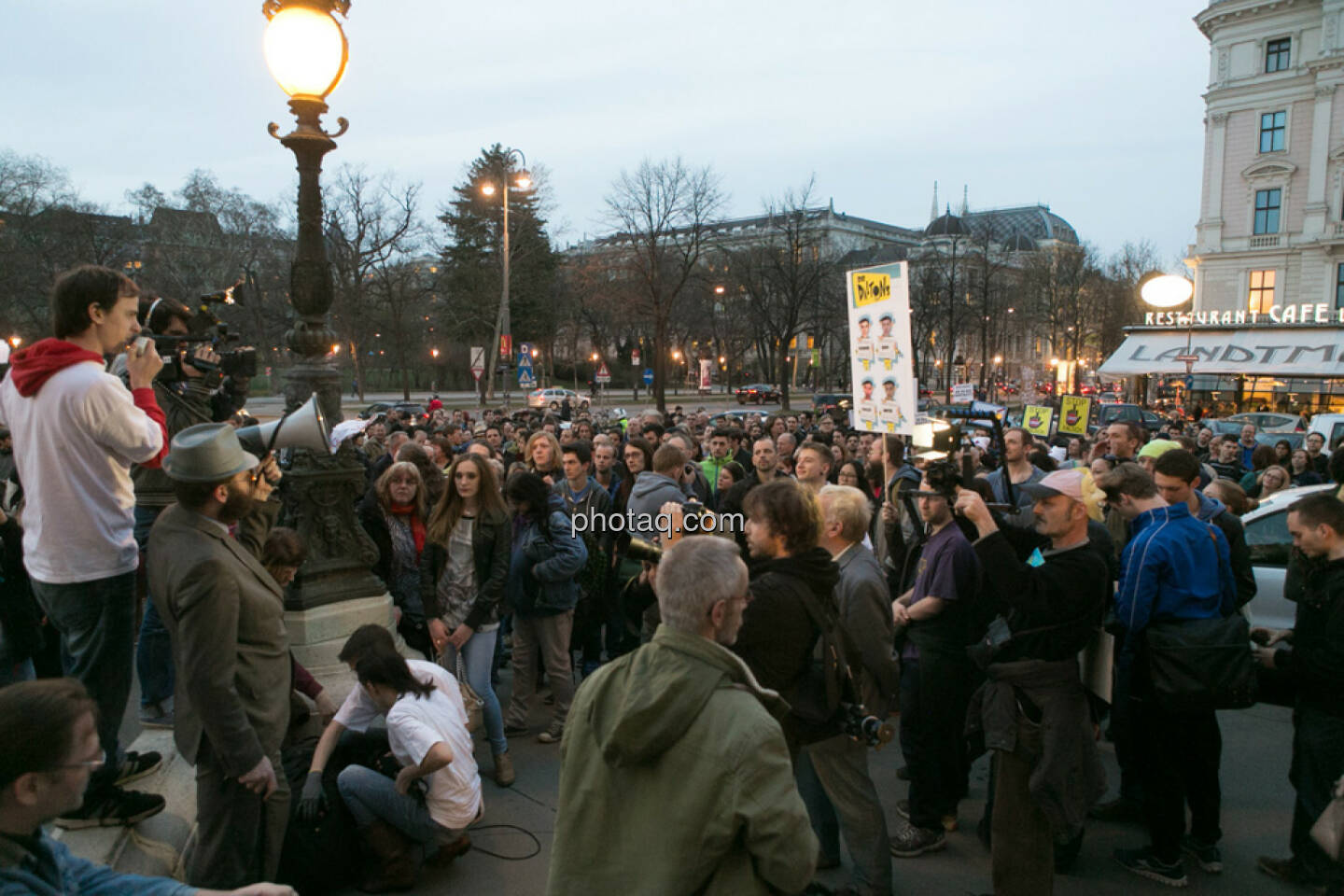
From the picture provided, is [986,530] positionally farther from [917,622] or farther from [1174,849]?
[1174,849]

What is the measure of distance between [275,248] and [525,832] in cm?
5786

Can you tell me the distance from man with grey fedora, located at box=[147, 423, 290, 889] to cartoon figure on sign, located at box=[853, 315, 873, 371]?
13.6 ft

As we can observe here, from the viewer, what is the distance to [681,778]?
200 cm

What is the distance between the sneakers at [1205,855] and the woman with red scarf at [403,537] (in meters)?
4.66

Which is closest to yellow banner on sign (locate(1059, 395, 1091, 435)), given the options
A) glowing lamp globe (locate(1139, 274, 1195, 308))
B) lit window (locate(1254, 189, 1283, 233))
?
glowing lamp globe (locate(1139, 274, 1195, 308))

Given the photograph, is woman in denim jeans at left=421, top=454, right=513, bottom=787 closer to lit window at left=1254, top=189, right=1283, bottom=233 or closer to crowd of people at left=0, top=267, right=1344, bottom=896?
crowd of people at left=0, top=267, right=1344, bottom=896

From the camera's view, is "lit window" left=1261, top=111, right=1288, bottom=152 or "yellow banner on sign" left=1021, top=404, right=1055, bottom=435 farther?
"lit window" left=1261, top=111, right=1288, bottom=152

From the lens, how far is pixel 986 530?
3441 mm

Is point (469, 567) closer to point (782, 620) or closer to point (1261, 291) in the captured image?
point (782, 620)

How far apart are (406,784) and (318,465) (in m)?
2.43

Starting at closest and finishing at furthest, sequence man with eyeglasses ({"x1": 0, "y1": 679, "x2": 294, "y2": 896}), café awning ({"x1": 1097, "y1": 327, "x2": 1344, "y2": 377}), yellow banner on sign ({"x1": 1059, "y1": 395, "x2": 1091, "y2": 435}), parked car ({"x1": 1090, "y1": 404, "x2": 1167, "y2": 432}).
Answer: man with eyeglasses ({"x1": 0, "y1": 679, "x2": 294, "y2": 896}) → yellow banner on sign ({"x1": 1059, "y1": 395, "x2": 1091, "y2": 435}) → parked car ({"x1": 1090, "y1": 404, "x2": 1167, "y2": 432}) → café awning ({"x1": 1097, "y1": 327, "x2": 1344, "y2": 377})

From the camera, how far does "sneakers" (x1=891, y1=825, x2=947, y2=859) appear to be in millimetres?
4324

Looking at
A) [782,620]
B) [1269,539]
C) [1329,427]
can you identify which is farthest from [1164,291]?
[782,620]

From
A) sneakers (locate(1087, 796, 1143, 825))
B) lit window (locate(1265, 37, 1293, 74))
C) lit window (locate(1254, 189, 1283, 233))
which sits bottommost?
sneakers (locate(1087, 796, 1143, 825))
